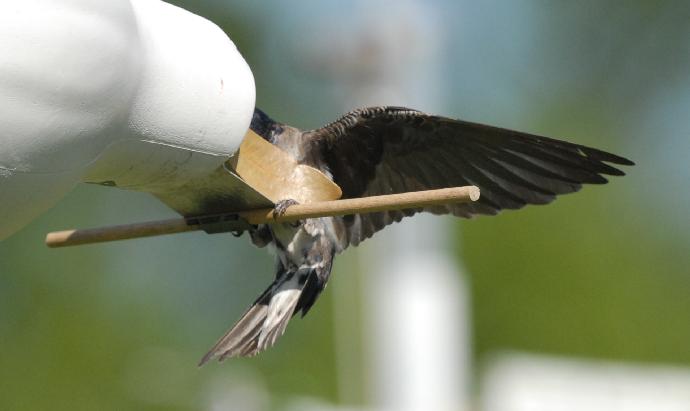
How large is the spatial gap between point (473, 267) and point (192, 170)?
64.1 feet

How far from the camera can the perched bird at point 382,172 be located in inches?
172

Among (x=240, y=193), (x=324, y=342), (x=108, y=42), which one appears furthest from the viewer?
(x=324, y=342)

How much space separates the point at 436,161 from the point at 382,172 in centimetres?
18

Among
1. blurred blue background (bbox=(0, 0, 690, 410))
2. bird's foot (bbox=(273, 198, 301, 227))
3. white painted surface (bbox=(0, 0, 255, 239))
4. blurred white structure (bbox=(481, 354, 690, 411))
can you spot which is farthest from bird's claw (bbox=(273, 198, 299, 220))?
blurred blue background (bbox=(0, 0, 690, 410))

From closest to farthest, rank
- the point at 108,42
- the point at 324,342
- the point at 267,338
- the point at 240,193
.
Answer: the point at 108,42
the point at 240,193
the point at 267,338
the point at 324,342

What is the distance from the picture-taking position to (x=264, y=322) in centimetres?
434

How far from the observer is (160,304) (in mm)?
20766

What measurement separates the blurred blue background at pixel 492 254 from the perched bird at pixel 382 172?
11.8 m

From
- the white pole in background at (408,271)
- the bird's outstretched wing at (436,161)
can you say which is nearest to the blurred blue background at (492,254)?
the white pole in background at (408,271)

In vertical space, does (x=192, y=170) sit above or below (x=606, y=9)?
below

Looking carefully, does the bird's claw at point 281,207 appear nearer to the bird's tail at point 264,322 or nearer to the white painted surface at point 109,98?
the white painted surface at point 109,98

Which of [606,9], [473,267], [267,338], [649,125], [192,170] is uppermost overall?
[606,9]

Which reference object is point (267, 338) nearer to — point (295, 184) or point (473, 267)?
Answer: point (295, 184)

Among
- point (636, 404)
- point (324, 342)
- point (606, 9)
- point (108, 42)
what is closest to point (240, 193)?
point (108, 42)
